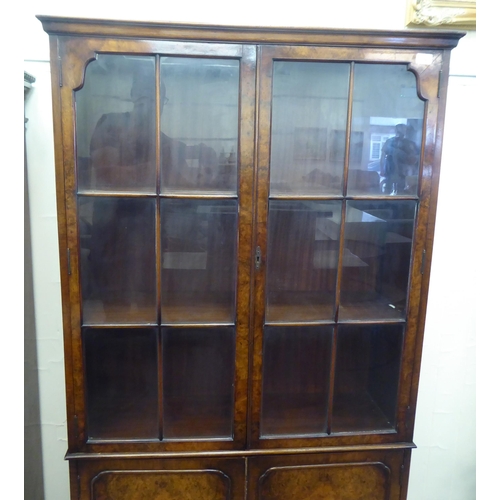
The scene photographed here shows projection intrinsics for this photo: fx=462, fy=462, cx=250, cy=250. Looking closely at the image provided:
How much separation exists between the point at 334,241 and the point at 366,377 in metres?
0.35

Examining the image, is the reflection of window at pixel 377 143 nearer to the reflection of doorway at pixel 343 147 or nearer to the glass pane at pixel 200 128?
the reflection of doorway at pixel 343 147

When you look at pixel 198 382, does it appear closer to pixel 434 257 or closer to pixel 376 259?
pixel 376 259

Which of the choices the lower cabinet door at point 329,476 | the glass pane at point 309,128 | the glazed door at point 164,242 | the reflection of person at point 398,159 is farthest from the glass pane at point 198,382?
the reflection of person at point 398,159

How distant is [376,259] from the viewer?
107 centimetres

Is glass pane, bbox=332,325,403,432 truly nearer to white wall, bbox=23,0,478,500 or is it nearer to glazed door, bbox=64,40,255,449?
glazed door, bbox=64,40,255,449

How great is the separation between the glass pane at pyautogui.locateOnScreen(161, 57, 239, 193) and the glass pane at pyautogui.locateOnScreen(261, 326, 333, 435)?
375 mm

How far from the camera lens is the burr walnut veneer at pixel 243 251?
94 cm

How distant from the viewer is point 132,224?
1001mm

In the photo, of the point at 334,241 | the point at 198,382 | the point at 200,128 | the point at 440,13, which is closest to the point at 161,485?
the point at 198,382

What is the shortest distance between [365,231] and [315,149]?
0.22m

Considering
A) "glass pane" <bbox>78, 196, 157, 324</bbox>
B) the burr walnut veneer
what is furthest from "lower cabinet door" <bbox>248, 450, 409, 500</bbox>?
"glass pane" <bbox>78, 196, 157, 324</bbox>
